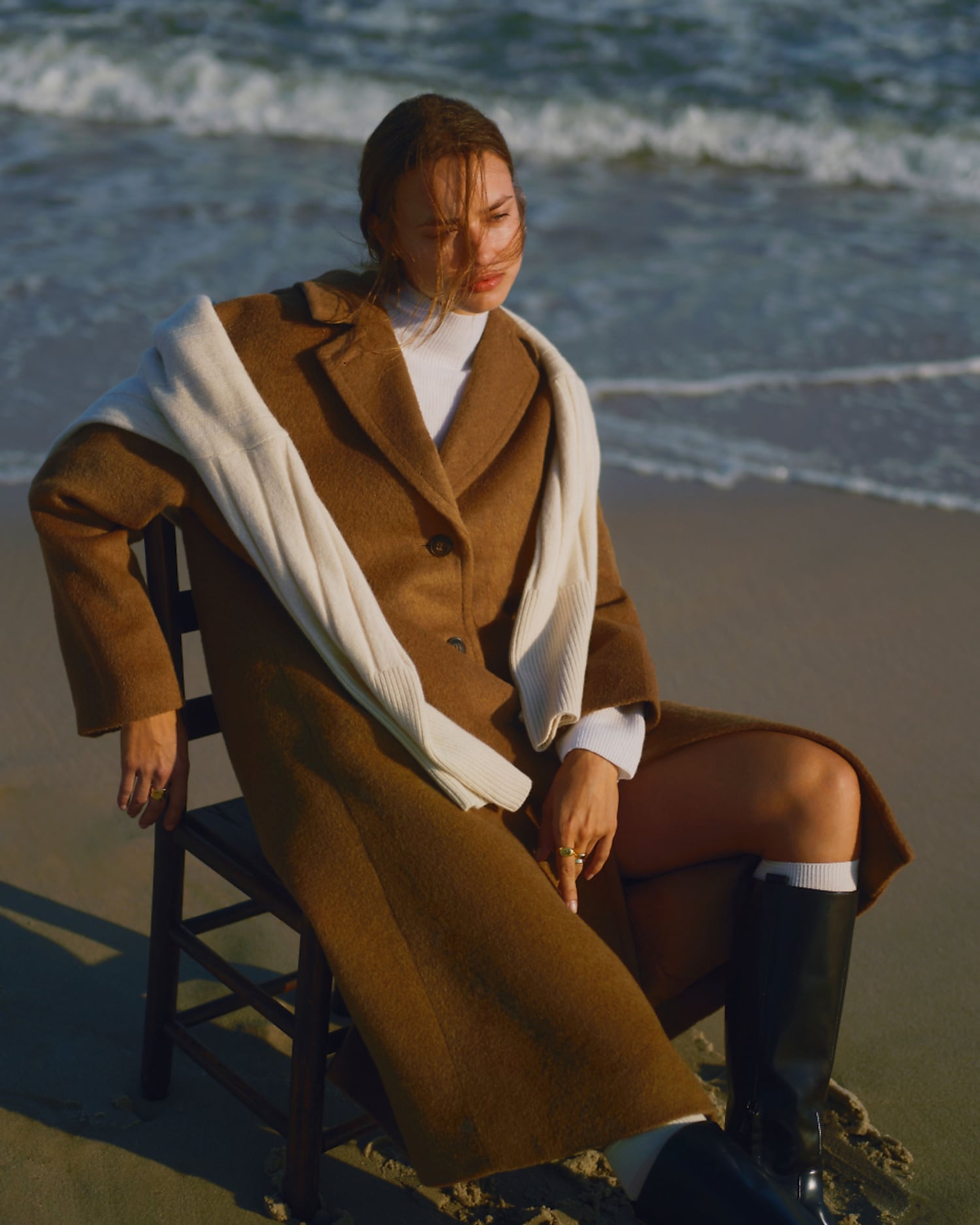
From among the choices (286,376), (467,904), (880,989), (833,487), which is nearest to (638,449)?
(833,487)

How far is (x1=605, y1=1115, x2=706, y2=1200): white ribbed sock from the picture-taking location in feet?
5.28

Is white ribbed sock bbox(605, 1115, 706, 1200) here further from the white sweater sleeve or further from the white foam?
the white foam

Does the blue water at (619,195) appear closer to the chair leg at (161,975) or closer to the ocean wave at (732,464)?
the ocean wave at (732,464)

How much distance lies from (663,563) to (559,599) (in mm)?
1941

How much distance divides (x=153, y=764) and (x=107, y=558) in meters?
0.31

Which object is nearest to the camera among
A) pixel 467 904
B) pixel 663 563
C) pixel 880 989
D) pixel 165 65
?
pixel 467 904

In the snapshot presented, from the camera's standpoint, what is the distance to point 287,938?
2.57 m

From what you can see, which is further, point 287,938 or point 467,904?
point 287,938

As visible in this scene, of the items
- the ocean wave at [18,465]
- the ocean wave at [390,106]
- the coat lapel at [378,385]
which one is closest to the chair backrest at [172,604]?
the coat lapel at [378,385]

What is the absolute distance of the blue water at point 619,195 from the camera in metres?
5.11

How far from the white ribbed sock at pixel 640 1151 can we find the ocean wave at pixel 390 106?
895 cm

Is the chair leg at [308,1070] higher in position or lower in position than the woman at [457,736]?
lower

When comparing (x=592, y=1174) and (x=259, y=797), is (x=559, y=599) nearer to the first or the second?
(x=259, y=797)

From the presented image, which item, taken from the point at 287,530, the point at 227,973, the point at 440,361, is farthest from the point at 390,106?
the point at 227,973
